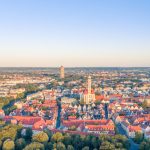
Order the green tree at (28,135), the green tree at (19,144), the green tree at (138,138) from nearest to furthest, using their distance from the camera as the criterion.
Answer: the green tree at (19,144) < the green tree at (138,138) < the green tree at (28,135)

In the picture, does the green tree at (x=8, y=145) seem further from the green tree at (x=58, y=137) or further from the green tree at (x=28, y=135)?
the green tree at (x=28, y=135)

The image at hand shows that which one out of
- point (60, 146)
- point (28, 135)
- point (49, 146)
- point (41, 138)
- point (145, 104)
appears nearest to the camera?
point (60, 146)

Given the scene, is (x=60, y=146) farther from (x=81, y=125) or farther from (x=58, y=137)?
(x=81, y=125)

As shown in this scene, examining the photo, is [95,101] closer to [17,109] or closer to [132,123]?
[17,109]

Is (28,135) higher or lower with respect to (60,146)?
lower

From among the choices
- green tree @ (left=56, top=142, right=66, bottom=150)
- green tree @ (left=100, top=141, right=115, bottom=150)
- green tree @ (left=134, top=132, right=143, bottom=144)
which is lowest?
green tree @ (left=134, top=132, right=143, bottom=144)

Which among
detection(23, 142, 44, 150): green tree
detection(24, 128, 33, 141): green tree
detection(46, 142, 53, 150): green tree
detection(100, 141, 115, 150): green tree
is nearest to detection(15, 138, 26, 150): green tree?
detection(23, 142, 44, 150): green tree

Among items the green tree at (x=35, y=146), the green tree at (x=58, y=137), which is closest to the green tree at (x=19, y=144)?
the green tree at (x=35, y=146)

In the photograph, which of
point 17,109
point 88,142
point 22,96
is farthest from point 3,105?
point 88,142

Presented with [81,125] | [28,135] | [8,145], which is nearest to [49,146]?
[8,145]

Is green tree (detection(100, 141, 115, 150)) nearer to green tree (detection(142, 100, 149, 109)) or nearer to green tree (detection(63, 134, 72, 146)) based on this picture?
green tree (detection(63, 134, 72, 146))

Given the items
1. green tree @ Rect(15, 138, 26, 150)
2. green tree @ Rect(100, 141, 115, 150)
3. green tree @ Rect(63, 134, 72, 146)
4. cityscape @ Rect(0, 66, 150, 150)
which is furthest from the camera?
green tree @ Rect(63, 134, 72, 146)

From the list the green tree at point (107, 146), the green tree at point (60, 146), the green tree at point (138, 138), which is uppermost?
the green tree at point (107, 146)
